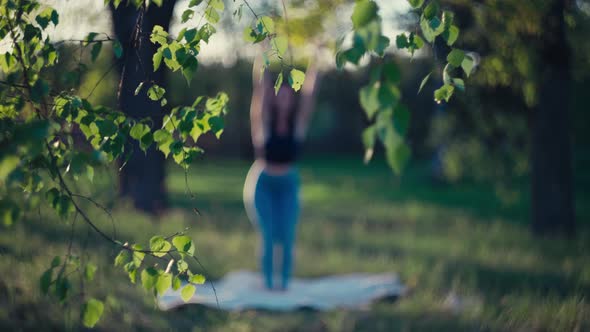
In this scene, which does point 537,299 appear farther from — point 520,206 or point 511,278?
point 520,206

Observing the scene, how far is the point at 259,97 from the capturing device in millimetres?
4504

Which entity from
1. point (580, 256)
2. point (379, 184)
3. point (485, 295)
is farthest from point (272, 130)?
point (379, 184)

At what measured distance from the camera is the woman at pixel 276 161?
4574mm

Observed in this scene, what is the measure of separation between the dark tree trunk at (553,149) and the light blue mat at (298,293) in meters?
2.91

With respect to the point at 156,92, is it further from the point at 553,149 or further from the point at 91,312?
the point at 553,149

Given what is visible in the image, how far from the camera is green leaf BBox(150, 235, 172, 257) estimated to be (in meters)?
1.78

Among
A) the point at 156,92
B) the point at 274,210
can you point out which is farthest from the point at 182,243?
the point at 274,210

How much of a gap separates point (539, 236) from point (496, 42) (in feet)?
9.56

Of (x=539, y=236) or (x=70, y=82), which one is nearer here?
(x=70, y=82)

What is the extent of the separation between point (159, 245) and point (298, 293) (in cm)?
328

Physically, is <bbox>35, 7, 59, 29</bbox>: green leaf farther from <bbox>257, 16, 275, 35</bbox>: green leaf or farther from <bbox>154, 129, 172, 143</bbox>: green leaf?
<bbox>257, 16, 275, 35</bbox>: green leaf

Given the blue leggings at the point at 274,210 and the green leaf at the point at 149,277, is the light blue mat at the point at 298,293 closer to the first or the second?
the blue leggings at the point at 274,210

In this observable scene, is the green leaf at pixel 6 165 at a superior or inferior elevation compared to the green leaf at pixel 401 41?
inferior

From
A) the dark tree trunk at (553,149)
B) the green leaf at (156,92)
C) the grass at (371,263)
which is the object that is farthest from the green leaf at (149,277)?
the dark tree trunk at (553,149)
